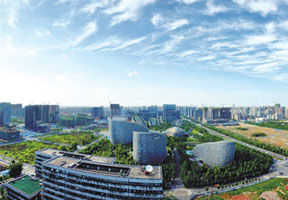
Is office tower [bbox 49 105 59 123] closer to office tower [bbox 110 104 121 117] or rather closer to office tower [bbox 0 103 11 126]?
office tower [bbox 0 103 11 126]

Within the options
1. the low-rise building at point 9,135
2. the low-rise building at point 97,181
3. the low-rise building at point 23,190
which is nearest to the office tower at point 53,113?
the low-rise building at point 9,135

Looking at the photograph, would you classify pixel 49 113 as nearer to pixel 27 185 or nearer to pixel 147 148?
pixel 27 185

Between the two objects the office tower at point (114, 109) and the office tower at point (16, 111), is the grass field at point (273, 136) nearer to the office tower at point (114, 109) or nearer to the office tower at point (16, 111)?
the office tower at point (114, 109)

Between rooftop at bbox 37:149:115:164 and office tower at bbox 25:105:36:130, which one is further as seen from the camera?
office tower at bbox 25:105:36:130

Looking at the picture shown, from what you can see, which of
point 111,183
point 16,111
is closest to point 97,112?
point 16,111

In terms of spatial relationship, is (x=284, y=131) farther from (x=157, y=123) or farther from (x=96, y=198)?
(x=96, y=198)

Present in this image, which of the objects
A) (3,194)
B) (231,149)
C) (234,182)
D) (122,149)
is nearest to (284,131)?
(231,149)

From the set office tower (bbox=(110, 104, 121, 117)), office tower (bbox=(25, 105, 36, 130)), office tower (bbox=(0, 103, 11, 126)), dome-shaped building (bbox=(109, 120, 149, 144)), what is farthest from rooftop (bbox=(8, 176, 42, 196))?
office tower (bbox=(110, 104, 121, 117))
